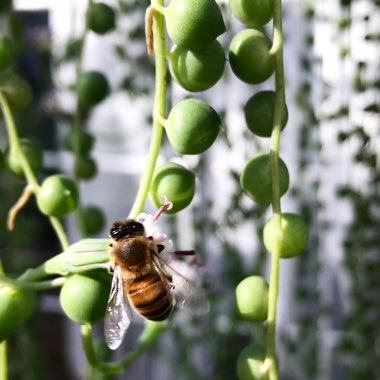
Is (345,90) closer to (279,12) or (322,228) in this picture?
(322,228)

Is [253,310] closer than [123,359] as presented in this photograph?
Yes

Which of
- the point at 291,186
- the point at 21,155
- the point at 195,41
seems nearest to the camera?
the point at 195,41

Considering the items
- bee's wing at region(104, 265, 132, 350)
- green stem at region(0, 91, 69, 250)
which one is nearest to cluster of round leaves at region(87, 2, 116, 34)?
green stem at region(0, 91, 69, 250)

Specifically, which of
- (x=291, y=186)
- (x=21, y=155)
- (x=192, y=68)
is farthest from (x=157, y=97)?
(x=291, y=186)

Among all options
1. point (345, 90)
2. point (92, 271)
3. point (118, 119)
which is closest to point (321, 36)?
point (345, 90)

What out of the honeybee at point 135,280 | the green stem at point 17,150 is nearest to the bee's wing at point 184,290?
the honeybee at point 135,280

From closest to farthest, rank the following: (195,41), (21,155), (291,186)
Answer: (195,41) → (21,155) → (291,186)

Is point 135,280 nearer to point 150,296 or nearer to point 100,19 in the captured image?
point 150,296

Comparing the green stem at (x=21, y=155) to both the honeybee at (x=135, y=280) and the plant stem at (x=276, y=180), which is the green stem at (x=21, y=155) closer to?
the honeybee at (x=135, y=280)
